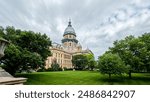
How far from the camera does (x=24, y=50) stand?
2111 centimetres

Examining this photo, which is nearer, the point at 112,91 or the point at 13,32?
the point at 112,91

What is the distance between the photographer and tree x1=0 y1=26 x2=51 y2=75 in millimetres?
19719

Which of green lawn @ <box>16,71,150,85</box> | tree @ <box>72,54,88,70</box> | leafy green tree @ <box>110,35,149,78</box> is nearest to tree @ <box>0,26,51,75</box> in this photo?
green lawn @ <box>16,71,150,85</box>

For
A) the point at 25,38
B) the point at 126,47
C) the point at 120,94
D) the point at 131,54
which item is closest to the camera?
the point at 120,94

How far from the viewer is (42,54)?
2439 cm

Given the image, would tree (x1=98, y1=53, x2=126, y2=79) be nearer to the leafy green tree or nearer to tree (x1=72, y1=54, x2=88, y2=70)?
the leafy green tree

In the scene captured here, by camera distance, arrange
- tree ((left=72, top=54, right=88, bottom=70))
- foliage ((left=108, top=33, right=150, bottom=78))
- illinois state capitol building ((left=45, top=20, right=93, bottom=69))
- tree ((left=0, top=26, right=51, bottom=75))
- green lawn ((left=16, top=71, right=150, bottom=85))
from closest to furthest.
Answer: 1. tree ((left=0, top=26, right=51, bottom=75))
2. green lawn ((left=16, top=71, right=150, bottom=85))
3. foliage ((left=108, top=33, right=150, bottom=78))
4. tree ((left=72, top=54, right=88, bottom=70))
5. illinois state capitol building ((left=45, top=20, right=93, bottom=69))

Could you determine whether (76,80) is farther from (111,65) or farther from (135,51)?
(135,51)

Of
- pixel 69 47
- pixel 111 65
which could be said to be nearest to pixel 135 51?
pixel 111 65

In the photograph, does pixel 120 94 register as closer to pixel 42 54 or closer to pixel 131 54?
pixel 42 54

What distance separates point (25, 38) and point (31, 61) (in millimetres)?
3909

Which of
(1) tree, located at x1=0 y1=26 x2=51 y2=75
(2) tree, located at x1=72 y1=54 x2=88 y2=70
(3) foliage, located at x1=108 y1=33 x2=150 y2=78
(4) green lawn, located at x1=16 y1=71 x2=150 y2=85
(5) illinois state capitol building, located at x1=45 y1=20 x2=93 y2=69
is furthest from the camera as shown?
(5) illinois state capitol building, located at x1=45 y1=20 x2=93 y2=69

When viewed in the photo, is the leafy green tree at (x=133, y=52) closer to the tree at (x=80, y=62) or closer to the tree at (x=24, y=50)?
the tree at (x=24, y=50)

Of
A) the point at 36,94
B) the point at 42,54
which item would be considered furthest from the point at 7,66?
the point at 36,94
